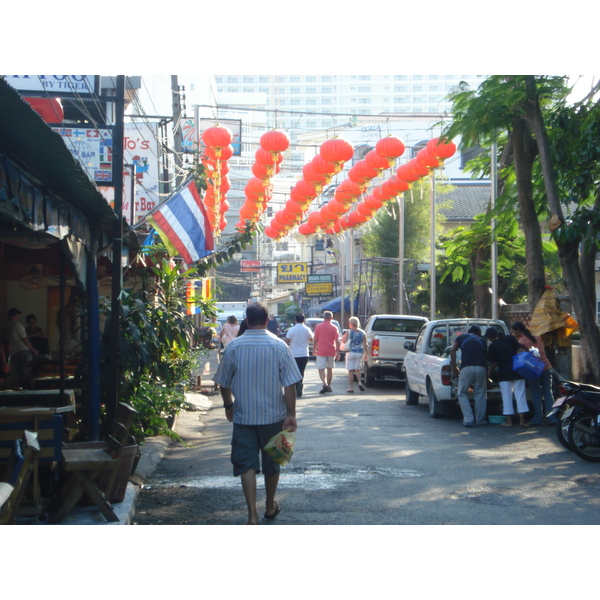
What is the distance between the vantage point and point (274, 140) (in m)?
16.0

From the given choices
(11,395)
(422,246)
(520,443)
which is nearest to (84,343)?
(11,395)

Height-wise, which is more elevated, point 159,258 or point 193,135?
point 193,135

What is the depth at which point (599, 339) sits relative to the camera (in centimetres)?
1395

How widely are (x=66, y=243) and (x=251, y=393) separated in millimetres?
2356

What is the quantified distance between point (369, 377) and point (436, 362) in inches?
277

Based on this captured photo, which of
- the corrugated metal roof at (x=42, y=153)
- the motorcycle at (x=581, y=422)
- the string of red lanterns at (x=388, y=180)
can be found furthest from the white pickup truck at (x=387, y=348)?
the corrugated metal roof at (x=42, y=153)

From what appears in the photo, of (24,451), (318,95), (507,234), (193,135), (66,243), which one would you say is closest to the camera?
(24,451)

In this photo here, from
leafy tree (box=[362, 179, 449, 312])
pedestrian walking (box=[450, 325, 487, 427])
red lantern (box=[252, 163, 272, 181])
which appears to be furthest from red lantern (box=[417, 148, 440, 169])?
leafy tree (box=[362, 179, 449, 312])

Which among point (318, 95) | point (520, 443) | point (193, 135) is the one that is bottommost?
point (520, 443)

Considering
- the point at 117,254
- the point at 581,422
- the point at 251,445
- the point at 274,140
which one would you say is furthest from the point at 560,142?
the point at 251,445

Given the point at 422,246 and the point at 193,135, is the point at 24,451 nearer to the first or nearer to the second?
the point at 193,135

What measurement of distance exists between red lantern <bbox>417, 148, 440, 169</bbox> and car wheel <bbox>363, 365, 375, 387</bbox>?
652 centimetres

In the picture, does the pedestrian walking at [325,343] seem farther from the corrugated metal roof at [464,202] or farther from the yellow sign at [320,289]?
the yellow sign at [320,289]

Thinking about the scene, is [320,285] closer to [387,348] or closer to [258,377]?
[387,348]
